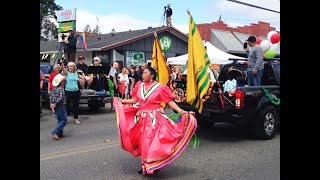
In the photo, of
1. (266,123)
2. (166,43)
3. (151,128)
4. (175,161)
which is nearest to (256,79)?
(266,123)

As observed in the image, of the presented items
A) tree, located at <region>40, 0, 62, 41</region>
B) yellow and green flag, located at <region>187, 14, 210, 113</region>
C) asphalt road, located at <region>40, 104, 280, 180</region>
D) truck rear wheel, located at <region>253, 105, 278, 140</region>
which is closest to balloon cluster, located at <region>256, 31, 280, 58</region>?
asphalt road, located at <region>40, 104, 280, 180</region>

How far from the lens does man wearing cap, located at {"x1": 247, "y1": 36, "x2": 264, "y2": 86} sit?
9102mm

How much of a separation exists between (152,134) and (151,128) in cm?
9

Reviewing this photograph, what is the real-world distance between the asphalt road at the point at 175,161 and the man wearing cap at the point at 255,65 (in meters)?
1.32

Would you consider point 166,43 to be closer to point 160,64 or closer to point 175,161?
point 160,64

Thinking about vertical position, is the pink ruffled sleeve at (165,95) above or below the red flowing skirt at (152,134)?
above

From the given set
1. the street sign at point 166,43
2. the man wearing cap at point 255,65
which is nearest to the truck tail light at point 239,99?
the man wearing cap at point 255,65

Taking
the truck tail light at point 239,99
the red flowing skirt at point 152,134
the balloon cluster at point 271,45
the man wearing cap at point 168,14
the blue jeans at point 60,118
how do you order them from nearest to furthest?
the red flowing skirt at point 152,134, the truck tail light at point 239,99, the blue jeans at point 60,118, the balloon cluster at point 271,45, the man wearing cap at point 168,14

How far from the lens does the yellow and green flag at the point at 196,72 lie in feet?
22.6

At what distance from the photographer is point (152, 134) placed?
530 cm

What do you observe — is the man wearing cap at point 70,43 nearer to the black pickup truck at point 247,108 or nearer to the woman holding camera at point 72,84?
the woman holding camera at point 72,84
